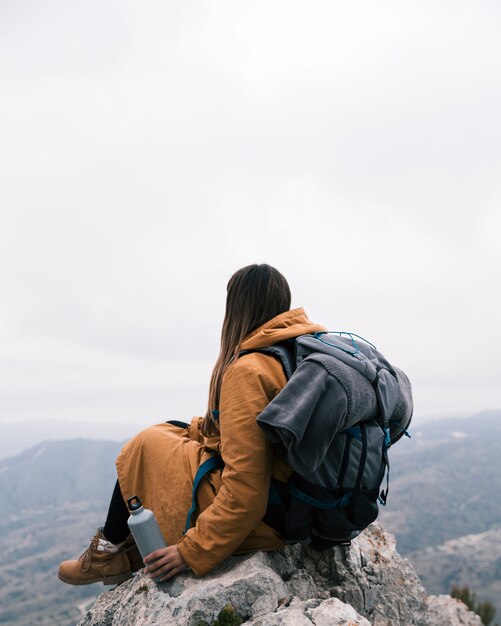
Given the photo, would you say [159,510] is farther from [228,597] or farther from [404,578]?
[404,578]

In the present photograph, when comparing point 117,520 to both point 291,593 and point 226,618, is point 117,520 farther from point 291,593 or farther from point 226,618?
point 291,593

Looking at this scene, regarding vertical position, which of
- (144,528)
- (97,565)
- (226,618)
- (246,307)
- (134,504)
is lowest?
(97,565)

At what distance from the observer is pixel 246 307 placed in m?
5.07

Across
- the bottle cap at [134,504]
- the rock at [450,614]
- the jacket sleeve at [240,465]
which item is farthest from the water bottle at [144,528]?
the rock at [450,614]

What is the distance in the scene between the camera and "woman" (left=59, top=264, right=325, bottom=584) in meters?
4.37

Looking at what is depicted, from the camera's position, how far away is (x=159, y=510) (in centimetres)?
507

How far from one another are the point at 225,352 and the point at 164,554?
79.7 inches

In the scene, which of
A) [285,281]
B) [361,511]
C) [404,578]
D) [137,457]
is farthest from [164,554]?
[404,578]

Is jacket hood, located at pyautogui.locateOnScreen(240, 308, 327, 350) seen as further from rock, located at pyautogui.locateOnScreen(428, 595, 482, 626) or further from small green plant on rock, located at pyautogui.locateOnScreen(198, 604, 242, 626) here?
rock, located at pyautogui.locateOnScreen(428, 595, 482, 626)

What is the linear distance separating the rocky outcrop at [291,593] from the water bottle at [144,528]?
1.36 ft

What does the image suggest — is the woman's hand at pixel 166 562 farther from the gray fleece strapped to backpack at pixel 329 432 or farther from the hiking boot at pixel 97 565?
the hiking boot at pixel 97 565

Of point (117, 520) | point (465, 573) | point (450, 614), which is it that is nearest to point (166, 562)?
point (117, 520)

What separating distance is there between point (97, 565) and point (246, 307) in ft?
11.6

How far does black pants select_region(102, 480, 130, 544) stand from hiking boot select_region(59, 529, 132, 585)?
0.38ft
